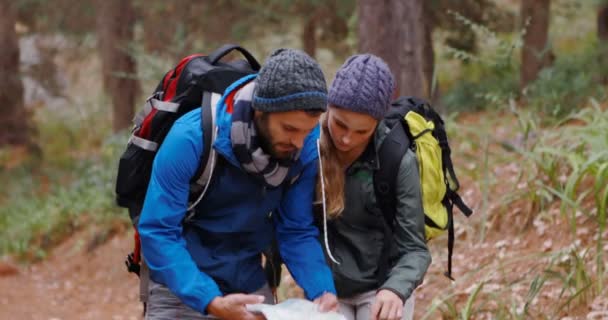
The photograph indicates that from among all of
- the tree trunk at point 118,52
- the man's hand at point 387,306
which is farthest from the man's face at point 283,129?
the tree trunk at point 118,52

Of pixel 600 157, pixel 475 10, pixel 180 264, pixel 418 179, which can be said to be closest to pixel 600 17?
pixel 475 10

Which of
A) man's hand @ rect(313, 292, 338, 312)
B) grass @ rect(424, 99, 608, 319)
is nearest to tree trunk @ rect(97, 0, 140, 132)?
grass @ rect(424, 99, 608, 319)

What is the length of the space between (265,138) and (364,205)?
2.33 ft

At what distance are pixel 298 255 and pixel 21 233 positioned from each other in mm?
8873

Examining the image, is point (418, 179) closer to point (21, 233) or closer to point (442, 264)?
point (442, 264)

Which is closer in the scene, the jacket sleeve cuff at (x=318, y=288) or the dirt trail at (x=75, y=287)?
the jacket sleeve cuff at (x=318, y=288)

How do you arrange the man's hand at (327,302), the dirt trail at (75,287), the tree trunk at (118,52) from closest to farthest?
the man's hand at (327,302), the dirt trail at (75,287), the tree trunk at (118,52)

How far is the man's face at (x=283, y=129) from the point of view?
2.85 meters

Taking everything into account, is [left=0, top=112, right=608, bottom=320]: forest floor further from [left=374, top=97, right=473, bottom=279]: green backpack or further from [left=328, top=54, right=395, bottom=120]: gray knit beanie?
[left=328, top=54, right=395, bottom=120]: gray knit beanie

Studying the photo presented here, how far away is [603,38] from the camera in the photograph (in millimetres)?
12125

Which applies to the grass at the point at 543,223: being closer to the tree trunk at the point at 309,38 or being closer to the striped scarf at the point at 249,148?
the striped scarf at the point at 249,148

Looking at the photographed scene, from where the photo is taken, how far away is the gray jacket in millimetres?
3350

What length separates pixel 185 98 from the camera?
3.11 meters

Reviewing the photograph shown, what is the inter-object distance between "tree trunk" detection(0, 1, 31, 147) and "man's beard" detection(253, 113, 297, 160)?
13.8 metres
